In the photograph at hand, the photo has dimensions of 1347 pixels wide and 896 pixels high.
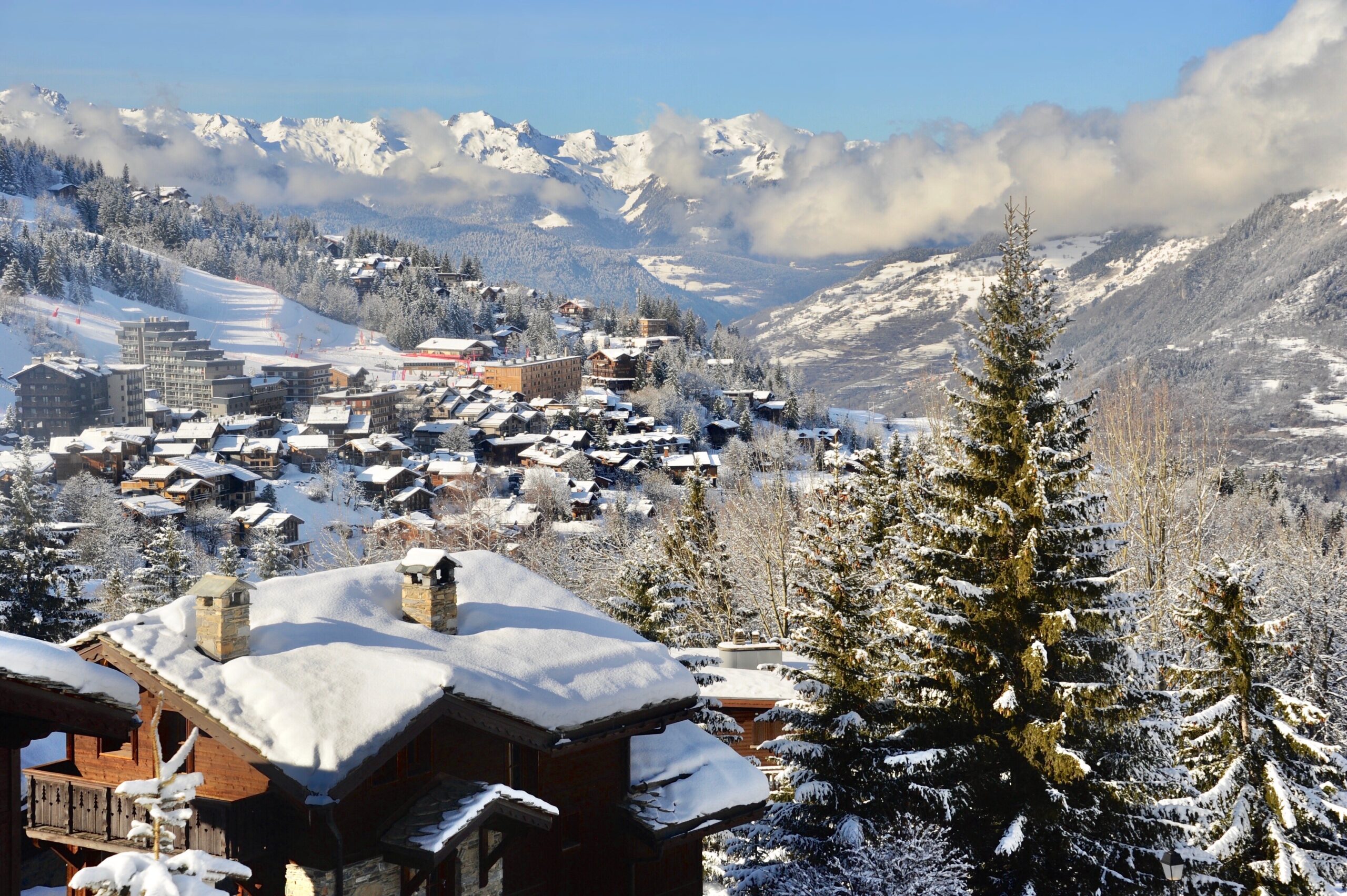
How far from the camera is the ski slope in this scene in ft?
498

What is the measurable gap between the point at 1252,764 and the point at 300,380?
134 meters

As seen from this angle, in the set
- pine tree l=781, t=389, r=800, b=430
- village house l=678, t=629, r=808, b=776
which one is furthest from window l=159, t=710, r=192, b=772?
pine tree l=781, t=389, r=800, b=430

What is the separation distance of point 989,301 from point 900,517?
34.1ft

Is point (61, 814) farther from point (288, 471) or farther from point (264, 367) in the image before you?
point (264, 367)

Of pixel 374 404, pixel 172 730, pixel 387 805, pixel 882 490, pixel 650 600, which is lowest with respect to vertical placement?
pixel 387 805

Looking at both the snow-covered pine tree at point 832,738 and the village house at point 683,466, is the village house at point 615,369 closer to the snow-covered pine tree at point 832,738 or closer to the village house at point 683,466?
the village house at point 683,466

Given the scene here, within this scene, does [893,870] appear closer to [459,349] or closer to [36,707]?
[36,707]

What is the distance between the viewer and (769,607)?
40.6 metres

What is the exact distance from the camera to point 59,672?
820 centimetres

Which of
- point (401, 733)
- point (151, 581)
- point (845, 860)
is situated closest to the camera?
point (401, 733)

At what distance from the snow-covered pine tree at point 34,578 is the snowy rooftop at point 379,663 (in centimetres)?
1991

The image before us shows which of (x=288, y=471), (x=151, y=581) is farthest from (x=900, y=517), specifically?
(x=288, y=471)

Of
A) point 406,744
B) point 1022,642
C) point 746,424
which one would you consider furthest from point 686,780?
point 746,424

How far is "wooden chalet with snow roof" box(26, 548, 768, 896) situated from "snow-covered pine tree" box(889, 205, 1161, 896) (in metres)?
3.42
